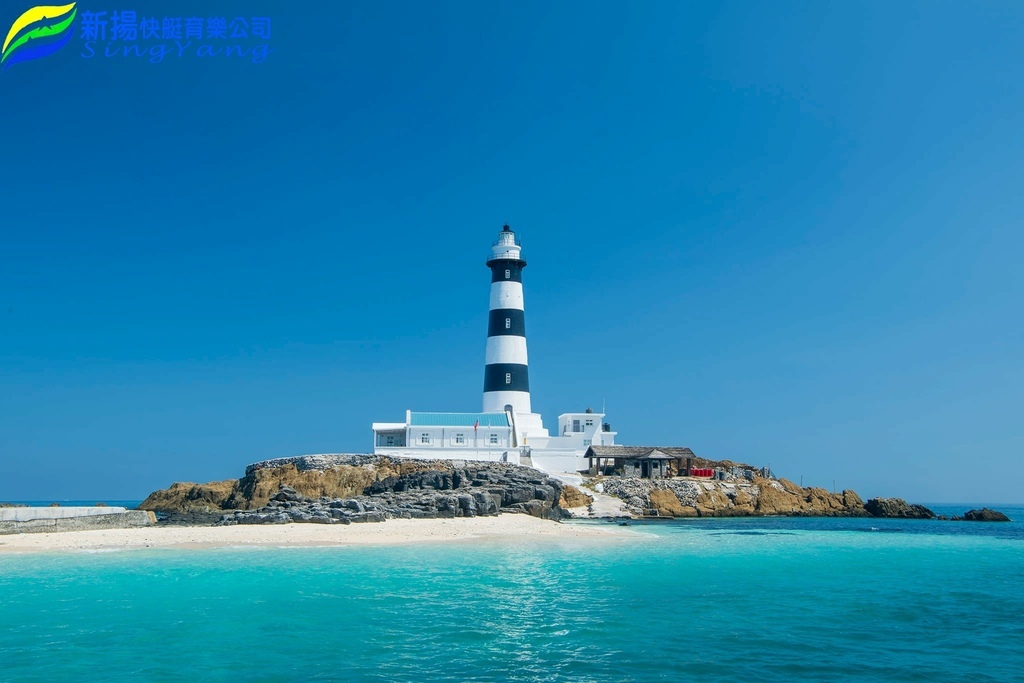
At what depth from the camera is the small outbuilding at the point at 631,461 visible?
49594 mm

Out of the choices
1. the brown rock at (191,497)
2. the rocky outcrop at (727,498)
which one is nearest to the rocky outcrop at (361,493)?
the brown rock at (191,497)

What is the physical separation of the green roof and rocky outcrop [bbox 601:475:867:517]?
7.59 metres

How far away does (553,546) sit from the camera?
2366 centimetres

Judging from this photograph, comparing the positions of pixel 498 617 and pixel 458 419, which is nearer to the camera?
pixel 498 617

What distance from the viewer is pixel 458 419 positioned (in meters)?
48.6

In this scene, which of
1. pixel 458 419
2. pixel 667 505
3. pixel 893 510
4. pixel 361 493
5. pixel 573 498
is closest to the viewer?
pixel 361 493

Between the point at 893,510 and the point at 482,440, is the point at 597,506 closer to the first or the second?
the point at 482,440

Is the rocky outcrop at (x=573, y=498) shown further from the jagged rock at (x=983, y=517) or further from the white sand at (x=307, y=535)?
the jagged rock at (x=983, y=517)

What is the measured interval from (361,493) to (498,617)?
28.2 metres

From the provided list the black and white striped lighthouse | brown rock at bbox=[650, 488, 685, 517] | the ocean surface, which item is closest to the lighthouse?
the black and white striped lighthouse

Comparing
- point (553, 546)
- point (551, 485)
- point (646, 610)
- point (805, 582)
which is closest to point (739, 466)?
point (551, 485)

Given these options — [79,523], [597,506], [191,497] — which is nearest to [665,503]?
[597,506]

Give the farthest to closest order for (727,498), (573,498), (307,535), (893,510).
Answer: (893,510)
(727,498)
(573,498)
(307,535)

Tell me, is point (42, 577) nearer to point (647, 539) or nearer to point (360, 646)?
point (360, 646)
